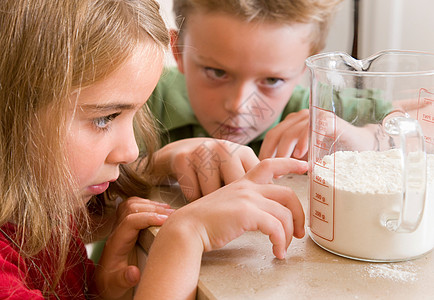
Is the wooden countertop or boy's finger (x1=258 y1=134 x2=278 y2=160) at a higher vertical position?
boy's finger (x1=258 y1=134 x2=278 y2=160)

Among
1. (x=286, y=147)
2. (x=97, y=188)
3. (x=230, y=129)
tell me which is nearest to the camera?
(x=97, y=188)

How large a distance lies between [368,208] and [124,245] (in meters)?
0.36

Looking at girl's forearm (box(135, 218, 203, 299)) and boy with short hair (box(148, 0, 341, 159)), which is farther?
boy with short hair (box(148, 0, 341, 159))

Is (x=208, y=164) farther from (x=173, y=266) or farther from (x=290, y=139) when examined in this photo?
(x=173, y=266)

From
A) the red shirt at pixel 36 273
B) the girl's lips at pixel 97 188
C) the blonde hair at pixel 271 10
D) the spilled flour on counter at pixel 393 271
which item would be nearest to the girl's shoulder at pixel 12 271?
the red shirt at pixel 36 273

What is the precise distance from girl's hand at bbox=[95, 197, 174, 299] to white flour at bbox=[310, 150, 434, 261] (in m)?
0.24

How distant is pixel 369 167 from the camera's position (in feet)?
1.91

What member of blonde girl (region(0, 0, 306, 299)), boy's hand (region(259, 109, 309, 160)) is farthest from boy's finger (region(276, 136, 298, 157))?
blonde girl (region(0, 0, 306, 299))

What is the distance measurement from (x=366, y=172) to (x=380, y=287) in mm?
114

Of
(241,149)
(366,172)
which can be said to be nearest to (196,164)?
(241,149)

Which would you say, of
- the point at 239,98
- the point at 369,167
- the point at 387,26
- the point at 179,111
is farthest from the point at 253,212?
the point at 387,26

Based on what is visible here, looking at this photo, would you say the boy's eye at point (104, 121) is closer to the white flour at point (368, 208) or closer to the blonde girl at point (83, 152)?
the blonde girl at point (83, 152)

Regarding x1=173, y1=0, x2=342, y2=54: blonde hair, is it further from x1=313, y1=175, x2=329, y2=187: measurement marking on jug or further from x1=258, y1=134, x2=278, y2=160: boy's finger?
x1=313, y1=175, x2=329, y2=187: measurement marking on jug

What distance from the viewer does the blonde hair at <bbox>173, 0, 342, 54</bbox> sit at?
3.44 ft
